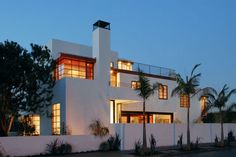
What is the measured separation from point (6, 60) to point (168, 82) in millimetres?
18843

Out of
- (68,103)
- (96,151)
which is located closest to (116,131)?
(96,151)

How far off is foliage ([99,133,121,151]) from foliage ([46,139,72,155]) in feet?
8.36

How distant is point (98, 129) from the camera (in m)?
23.6

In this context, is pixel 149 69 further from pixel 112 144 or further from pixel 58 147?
pixel 58 147

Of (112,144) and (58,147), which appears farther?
(112,144)

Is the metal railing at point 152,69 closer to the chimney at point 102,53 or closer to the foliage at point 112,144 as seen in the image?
the chimney at point 102,53

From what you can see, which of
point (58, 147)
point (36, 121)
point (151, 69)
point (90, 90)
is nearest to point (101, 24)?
point (90, 90)

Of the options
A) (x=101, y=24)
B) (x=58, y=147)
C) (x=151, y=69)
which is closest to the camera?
(x=58, y=147)

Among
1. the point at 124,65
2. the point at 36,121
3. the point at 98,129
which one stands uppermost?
the point at 124,65

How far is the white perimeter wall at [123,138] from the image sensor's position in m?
19.8

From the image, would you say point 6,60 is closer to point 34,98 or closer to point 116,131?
point 34,98

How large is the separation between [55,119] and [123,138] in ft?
19.8

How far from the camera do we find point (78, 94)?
24.9 m

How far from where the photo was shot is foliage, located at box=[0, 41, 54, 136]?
21.7 m
